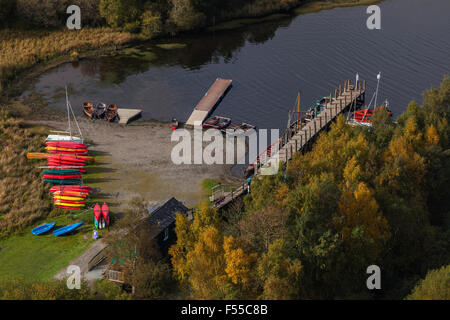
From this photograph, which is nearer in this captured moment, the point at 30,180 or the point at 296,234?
the point at 296,234

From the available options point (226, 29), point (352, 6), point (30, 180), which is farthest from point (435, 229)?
point (352, 6)

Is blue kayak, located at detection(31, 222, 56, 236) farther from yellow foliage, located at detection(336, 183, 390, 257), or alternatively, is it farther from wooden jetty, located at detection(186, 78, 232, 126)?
yellow foliage, located at detection(336, 183, 390, 257)

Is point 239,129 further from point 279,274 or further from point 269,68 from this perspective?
point 279,274

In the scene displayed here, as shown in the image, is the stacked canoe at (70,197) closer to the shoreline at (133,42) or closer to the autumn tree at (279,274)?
the autumn tree at (279,274)

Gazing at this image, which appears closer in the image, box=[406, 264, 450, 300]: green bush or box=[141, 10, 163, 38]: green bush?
box=[406, 264, 450, 300]: green bush

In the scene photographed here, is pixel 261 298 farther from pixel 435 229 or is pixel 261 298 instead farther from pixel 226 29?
pixel 226 29

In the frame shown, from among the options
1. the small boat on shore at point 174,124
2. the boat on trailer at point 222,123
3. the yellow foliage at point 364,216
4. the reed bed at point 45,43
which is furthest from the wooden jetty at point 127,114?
the yellow foliage at point 364,216

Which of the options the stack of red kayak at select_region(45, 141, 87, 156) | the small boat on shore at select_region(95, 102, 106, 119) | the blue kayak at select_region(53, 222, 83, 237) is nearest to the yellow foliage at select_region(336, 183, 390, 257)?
the blue kayak at select_region(53, 222, 83, 237)
